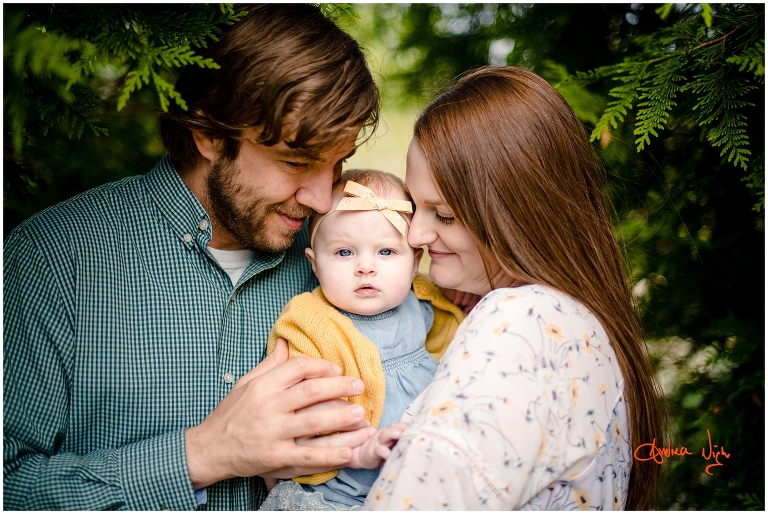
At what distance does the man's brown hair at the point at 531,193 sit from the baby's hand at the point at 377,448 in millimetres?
608

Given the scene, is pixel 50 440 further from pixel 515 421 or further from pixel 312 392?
pixel 515 421

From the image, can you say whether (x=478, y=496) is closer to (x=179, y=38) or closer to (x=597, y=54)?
(x=179, y=38)

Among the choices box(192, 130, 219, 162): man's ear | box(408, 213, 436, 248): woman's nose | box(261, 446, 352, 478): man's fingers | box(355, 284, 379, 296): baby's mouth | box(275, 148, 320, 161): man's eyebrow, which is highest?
box(192, 130, 219, 162): man's ear

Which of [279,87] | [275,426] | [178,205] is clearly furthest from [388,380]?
[279,87]

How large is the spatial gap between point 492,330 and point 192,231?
1.23 metres

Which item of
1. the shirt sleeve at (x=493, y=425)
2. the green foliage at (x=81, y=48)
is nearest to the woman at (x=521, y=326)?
the shirt sleeve at (x=493, y=425)

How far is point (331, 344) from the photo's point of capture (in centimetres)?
217

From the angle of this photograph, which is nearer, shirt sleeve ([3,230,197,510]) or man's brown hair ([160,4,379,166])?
shirt sleeve ([3,230,197,510])

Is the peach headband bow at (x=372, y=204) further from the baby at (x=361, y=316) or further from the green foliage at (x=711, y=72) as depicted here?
the green foliage at (x=711, y=72)

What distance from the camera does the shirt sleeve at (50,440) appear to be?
6.18 feet

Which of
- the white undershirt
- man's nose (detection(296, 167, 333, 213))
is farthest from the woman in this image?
the white undershirt

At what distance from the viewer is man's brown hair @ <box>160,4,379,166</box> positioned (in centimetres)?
224

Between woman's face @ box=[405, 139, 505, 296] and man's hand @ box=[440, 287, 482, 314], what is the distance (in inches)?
→ 12.1

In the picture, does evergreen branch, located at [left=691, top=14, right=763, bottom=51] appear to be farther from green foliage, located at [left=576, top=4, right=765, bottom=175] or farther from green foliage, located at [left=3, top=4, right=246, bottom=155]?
green foliage, located at [left=3, top=4, right=246, bottom=155]
